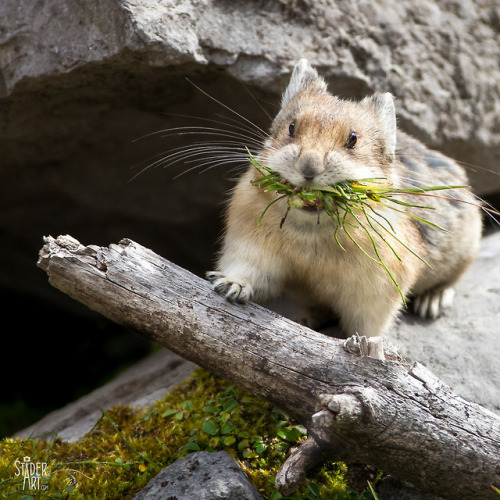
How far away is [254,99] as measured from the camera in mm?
6535

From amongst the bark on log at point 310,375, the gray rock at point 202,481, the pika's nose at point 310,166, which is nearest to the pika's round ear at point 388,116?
the pika's nose at point 310,166

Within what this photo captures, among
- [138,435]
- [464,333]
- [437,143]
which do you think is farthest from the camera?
[437,143]

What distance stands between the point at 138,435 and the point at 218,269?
5.17ft

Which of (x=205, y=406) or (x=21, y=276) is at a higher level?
(x=205, y=406)

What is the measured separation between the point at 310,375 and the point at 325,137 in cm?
183

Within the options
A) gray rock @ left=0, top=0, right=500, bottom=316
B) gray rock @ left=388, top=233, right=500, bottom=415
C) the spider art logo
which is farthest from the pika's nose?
the spider art logo

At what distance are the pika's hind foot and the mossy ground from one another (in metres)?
2.32

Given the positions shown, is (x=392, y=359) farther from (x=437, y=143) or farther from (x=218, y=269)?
(x=437, y=143)

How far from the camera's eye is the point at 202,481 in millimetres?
4035

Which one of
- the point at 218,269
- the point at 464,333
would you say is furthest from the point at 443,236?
the point at 218,269

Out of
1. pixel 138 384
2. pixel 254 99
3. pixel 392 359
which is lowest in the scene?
pixel 138 384

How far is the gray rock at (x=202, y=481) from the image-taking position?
391 centimetres

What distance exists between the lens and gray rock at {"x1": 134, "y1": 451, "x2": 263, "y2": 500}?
3.91 meters

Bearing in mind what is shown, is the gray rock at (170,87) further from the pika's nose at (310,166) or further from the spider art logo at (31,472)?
the spider art logo at (31,472)
